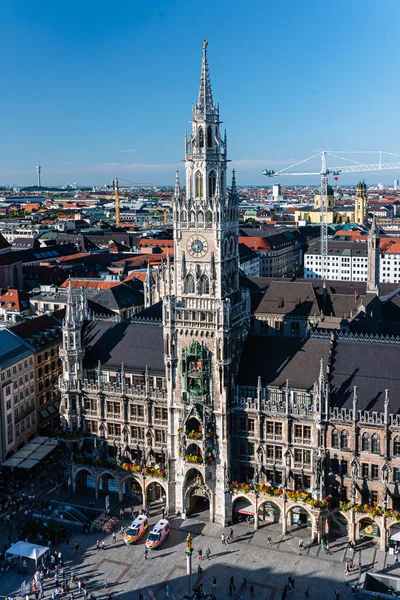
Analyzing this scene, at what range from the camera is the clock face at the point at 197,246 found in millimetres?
80562

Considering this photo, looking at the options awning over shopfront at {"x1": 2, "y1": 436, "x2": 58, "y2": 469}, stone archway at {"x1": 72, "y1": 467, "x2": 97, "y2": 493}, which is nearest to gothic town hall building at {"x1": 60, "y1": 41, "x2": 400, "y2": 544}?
stone archway at {"x1": 72, "y1": 467, "x2": 97, "y2": 493}

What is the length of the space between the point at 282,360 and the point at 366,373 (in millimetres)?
10352

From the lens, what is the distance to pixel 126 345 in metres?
94.2

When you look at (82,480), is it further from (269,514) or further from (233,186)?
(233,186)

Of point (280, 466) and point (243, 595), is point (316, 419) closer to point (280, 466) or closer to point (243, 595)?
point (280, 466)

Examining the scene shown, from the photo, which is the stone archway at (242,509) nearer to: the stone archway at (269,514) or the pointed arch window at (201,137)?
the stone archway at (269,514)

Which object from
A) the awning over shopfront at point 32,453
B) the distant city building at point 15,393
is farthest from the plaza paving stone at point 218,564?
the distant city building at point 15,393

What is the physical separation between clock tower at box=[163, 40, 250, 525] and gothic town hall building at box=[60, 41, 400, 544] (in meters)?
0.14

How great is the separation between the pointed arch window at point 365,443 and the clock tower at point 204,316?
16.0 m

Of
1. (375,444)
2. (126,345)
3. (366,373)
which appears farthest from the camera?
(126,345)

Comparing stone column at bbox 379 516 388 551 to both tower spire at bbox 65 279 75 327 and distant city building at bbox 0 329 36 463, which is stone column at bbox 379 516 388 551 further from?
distant city building at bbox 0 329 36 463

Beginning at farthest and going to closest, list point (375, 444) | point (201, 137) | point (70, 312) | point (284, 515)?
point (70, 312), point (201, 137), point (284, 515), point (375, 444)

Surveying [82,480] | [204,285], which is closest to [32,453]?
[82,480]

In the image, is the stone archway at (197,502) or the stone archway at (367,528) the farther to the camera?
the stone archway at (197,502)
